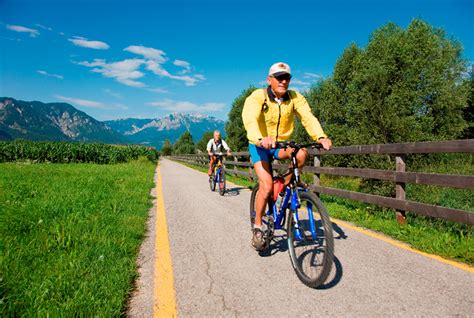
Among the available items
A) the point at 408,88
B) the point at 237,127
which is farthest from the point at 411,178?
the point at 237,127

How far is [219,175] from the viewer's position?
10023mm

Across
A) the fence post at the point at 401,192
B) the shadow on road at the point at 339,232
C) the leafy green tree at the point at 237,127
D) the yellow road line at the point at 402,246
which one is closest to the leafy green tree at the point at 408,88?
the fence post at the point at 401,192

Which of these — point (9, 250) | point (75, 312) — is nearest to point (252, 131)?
point (75, 312)

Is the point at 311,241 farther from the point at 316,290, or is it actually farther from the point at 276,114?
the point at 276,114

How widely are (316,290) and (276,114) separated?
199cm

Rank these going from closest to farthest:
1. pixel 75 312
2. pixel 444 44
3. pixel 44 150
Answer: pixel 75 312 < pixel 444 44 < pixel 44 150

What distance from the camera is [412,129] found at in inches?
733

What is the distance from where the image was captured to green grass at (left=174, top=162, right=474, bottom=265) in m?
3.94

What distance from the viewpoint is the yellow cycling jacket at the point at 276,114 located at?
3.59 metres

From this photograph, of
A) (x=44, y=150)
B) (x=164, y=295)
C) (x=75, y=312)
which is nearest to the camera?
(x=75, y=312)

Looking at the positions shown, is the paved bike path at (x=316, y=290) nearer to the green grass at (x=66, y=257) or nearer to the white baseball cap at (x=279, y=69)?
the green grass at (x=66, y=257)

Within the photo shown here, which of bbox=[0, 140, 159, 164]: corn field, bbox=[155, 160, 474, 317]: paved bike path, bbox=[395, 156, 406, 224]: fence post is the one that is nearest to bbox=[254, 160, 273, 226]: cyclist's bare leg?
bbox=[155, 160, 474, 317]: paved bike path

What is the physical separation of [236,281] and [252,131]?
1608 millimetres

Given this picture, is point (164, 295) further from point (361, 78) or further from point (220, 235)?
point (361, 78)
